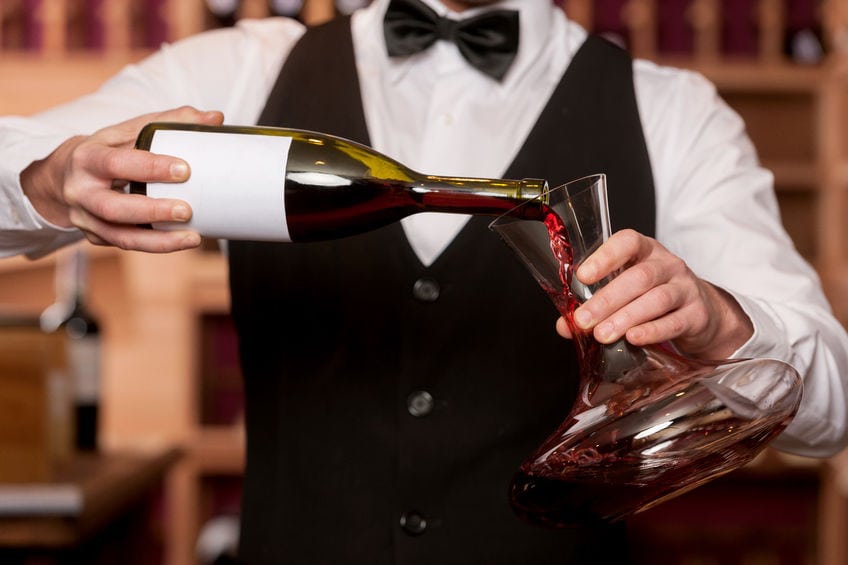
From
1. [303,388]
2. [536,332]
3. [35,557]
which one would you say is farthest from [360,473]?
[35,557]

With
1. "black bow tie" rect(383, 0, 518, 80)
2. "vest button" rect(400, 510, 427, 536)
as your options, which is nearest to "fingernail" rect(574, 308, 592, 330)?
"vest button" rect(400, 510, 427, 536)

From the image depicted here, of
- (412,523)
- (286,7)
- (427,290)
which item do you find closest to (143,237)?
(427,290)

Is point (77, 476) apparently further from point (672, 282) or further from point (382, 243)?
point (672, 282)

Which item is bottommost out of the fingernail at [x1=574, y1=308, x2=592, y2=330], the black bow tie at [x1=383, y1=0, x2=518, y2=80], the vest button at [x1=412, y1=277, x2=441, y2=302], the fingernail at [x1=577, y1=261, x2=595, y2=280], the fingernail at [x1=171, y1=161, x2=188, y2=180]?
the vest button at [x1=412, y1=277, x2=441, y2=302]

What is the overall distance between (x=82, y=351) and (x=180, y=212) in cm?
143

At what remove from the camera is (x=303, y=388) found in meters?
1.17

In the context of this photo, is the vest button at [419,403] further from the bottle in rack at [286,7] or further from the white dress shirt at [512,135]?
the bottle in rack at [286,7]

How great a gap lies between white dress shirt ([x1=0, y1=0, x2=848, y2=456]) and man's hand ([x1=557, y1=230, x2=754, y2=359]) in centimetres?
17

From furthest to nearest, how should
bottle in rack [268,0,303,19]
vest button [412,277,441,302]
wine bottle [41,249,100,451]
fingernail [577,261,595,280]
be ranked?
bottle in rack [268,0,303,19] < wine bottle [41,249,100,451] < vest button [412,277,441,302] < fingernail [577,261,595,280]

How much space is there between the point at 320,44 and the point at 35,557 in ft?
3.30

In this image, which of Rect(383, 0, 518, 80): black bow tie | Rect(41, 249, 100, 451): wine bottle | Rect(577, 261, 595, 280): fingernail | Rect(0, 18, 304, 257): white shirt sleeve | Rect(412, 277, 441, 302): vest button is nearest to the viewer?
Rect(577, 261, 595, 280): fingernail

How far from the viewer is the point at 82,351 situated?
6.89 ft

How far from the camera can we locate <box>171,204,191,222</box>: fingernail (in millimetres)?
778

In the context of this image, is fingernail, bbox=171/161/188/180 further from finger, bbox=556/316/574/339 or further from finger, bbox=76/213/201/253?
finger, bbox=556/316/574/339
